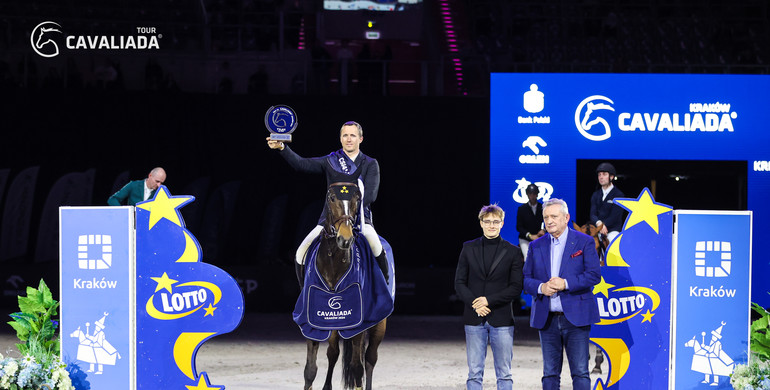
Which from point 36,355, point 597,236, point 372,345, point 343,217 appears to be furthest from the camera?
point 597,236

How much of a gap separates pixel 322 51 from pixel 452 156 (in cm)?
229

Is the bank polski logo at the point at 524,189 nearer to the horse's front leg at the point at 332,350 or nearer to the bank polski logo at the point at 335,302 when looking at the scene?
the horse's front leg at the point at 332,350

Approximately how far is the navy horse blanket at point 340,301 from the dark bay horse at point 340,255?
62 millimetres

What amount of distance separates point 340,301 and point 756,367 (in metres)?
2.66

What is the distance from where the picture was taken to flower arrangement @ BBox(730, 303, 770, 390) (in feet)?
18.5

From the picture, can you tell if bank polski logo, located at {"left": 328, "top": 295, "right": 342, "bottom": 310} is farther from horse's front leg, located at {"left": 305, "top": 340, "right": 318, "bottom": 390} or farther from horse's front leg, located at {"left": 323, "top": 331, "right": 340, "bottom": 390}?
horse's front leg, located at {"left": 305, "top": 340, "right": 318, "bottom": 390}

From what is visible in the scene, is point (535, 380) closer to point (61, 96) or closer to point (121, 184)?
point (121, 184)

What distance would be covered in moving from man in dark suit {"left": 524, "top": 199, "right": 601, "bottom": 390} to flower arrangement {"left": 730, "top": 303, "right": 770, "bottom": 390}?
0.89 metres

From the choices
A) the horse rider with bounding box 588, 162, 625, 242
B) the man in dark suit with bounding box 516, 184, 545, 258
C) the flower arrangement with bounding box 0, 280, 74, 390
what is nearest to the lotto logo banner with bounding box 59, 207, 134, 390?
the flower arrangement with bounding box 0, 280, 74, 390

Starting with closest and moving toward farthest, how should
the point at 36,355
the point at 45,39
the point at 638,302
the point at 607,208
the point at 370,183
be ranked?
the point at 36,355, the point at 638,302, the point at 370,183, the point at 607,208, the point at 45,39

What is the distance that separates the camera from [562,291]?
5.95 metres

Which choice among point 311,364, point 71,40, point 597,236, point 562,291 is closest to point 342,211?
point 311,364

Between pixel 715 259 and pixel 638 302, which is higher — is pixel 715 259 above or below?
above

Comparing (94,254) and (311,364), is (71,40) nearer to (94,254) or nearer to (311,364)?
(94,254)
